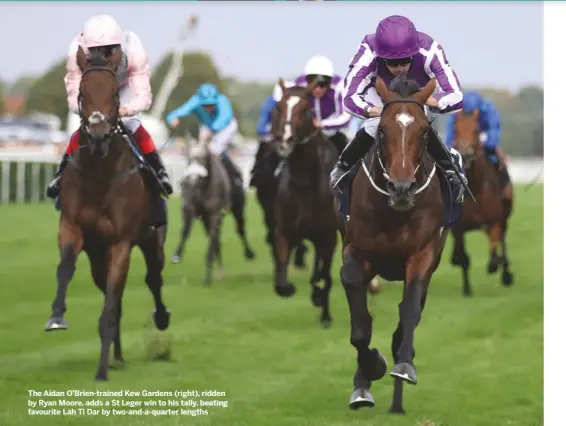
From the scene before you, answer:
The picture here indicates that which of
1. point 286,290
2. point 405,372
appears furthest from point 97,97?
point 286,290

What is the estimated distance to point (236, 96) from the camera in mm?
17688

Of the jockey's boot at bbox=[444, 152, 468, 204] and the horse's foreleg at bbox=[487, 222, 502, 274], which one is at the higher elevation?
the jockey's boot at bbox=[444, 152, 468, 204]

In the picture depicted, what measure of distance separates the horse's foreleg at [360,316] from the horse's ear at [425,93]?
82cm

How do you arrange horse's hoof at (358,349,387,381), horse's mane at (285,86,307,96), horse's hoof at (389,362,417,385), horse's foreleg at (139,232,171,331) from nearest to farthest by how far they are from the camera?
horse's hoof at (389,362,417,385) → horse's hoof at (358,349,387,381) → horse's foreleg at (139,232,171,331) → horse's mane at (285,86,307,96)

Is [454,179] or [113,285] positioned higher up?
[454,179]

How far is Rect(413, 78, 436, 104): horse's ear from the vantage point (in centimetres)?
606

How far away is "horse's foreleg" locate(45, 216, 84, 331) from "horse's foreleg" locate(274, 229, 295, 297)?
220cm

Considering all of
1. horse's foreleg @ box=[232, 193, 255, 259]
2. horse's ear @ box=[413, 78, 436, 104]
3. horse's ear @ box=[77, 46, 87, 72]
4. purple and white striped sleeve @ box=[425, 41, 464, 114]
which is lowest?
horse's foreleg @ box=[232, 193, 255, 259]

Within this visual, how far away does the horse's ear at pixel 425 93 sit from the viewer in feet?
19.9

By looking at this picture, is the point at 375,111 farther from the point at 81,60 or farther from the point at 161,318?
the point at 161,318

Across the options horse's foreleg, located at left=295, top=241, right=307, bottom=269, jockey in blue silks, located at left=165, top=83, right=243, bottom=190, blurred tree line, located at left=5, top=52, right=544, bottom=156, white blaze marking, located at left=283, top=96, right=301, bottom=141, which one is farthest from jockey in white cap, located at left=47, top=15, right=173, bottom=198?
blurred tree line, located at left=5, top=52, right=544, bottom=156

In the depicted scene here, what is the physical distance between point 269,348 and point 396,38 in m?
4.13

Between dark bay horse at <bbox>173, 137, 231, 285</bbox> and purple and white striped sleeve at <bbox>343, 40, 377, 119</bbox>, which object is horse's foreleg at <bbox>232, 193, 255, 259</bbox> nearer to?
dark bay horse at <bbox>173, 137, 231, 285</bbox>

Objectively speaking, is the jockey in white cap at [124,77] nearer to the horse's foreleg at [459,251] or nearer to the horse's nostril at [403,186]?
the horse's nostril at [403,186]
